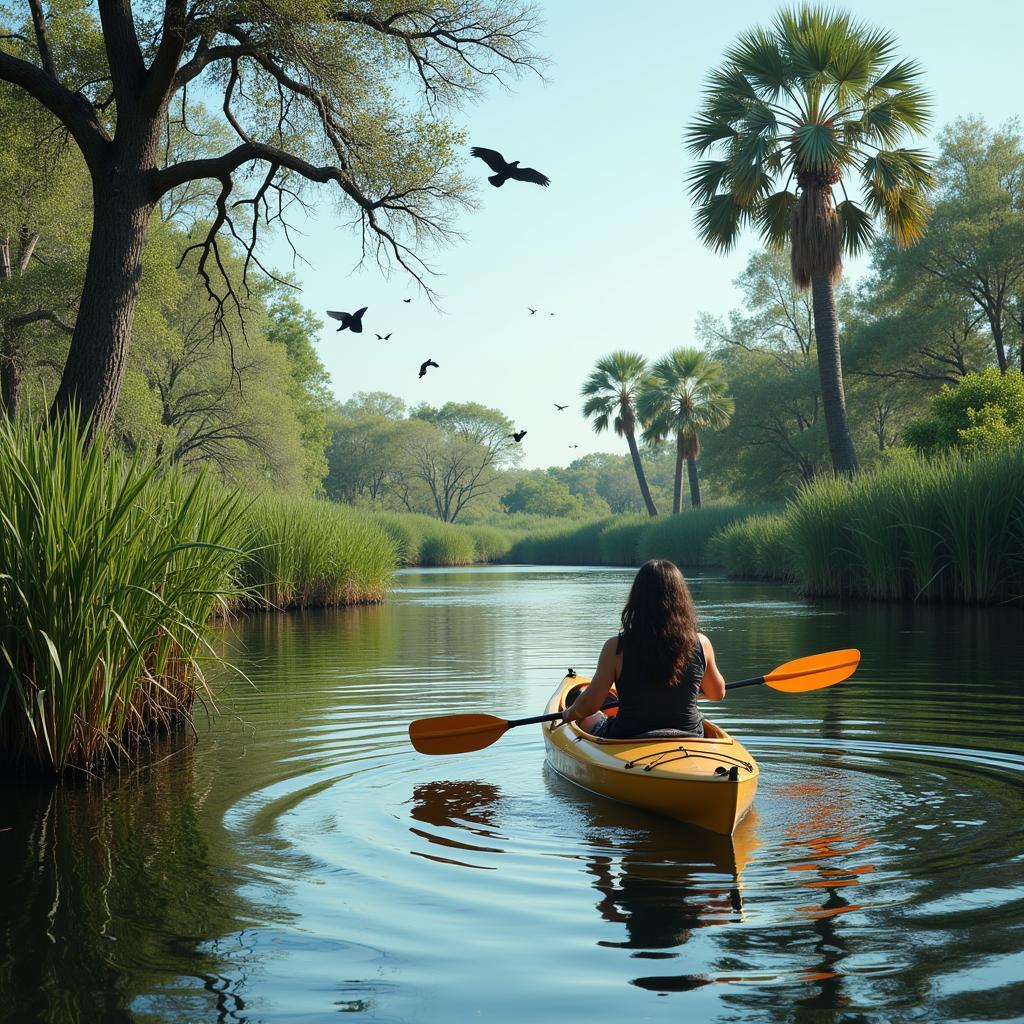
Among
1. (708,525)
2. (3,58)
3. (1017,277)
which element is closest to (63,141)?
(3,58)

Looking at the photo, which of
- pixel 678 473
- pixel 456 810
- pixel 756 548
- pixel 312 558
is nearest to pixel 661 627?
pixel 456 810

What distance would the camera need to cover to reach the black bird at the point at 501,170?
12.0m

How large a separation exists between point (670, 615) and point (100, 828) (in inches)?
113

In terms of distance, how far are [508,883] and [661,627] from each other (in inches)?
64.0

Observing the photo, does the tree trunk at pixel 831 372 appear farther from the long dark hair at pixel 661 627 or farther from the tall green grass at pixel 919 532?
the long dark hair at pixel 661 627

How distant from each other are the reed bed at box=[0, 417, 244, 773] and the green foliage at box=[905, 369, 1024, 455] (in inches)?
725

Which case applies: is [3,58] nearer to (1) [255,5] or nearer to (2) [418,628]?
(1) [255,5]

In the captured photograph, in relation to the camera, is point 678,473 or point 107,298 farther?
point 678,473

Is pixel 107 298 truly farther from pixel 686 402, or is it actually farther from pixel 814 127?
pixel 686 402

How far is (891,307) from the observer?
39.9m

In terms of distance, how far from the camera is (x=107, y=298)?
12.3 m

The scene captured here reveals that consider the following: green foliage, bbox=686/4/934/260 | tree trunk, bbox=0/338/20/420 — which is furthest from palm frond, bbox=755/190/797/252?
tree trunk, bbox=0/338/20/420

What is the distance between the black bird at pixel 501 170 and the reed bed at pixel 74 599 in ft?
21.8

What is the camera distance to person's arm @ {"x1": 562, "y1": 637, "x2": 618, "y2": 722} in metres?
5.68
